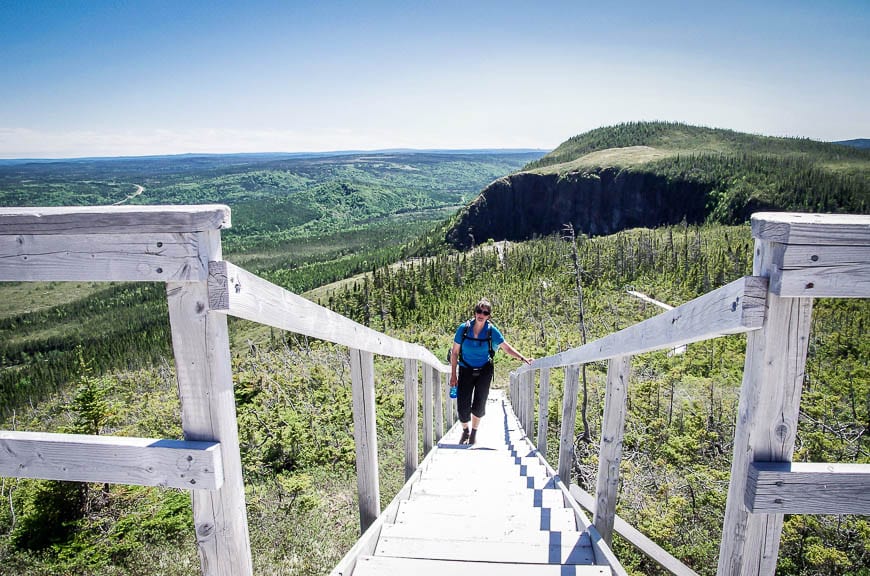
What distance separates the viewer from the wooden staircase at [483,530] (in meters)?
2.25

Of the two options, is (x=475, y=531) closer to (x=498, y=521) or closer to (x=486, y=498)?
(x=498, y=521)

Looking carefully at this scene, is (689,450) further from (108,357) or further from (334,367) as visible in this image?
(108,357)

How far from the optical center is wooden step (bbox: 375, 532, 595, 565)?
2.43m

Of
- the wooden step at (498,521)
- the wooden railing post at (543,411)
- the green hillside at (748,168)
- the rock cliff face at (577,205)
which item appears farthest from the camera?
the rock cliff face at (577,205)

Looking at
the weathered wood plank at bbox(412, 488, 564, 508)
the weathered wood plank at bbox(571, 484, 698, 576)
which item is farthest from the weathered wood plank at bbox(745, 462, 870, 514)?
the weathered wood plank at bbox(412, 488, 564, 508)

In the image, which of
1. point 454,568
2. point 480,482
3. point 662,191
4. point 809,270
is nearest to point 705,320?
point 809,270

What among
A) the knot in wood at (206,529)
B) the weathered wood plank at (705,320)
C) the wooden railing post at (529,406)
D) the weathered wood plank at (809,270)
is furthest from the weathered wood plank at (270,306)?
the wooden railing post at (529,406)

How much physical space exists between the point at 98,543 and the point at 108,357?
2127 inches

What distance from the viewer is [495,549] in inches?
99.3

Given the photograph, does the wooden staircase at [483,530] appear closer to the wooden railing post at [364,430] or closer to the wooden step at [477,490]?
the wooden step at [477,490]

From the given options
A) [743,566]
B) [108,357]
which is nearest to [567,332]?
[743,566]

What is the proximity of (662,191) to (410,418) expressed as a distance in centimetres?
8313

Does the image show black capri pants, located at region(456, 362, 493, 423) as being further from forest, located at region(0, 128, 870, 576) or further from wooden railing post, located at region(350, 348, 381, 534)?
wooden railing post, located at region(350, 348, 381, 534)

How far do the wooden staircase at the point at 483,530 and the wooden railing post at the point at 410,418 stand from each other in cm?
20
